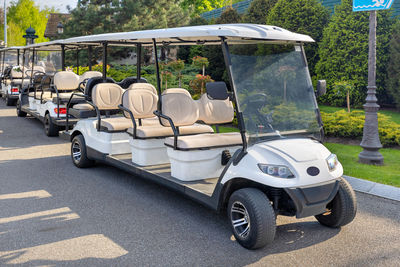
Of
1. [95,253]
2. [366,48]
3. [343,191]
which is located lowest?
[95,253]

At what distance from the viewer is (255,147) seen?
4.06 meters

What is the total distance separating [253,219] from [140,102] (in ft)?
10.9

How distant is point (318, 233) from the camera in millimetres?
4309

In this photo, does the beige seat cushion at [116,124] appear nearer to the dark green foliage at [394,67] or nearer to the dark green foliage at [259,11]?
the dark green foliage at [394,67]

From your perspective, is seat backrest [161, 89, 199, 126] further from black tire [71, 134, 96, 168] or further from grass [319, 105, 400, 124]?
grass [319, 105, 400, 124]

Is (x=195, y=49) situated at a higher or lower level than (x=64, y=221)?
higher

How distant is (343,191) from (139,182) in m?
2.98

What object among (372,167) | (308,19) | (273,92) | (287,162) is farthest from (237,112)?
(308,19)

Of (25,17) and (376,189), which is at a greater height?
(25,17)

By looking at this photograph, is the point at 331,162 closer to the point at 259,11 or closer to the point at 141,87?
the point at 141,87

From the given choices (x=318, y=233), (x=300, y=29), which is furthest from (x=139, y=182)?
(x=300, y=29)

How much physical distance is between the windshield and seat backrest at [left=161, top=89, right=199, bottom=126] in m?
1.44

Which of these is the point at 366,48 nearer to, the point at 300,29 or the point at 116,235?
the point at 300,29

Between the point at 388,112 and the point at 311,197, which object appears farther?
the point at 388,112
